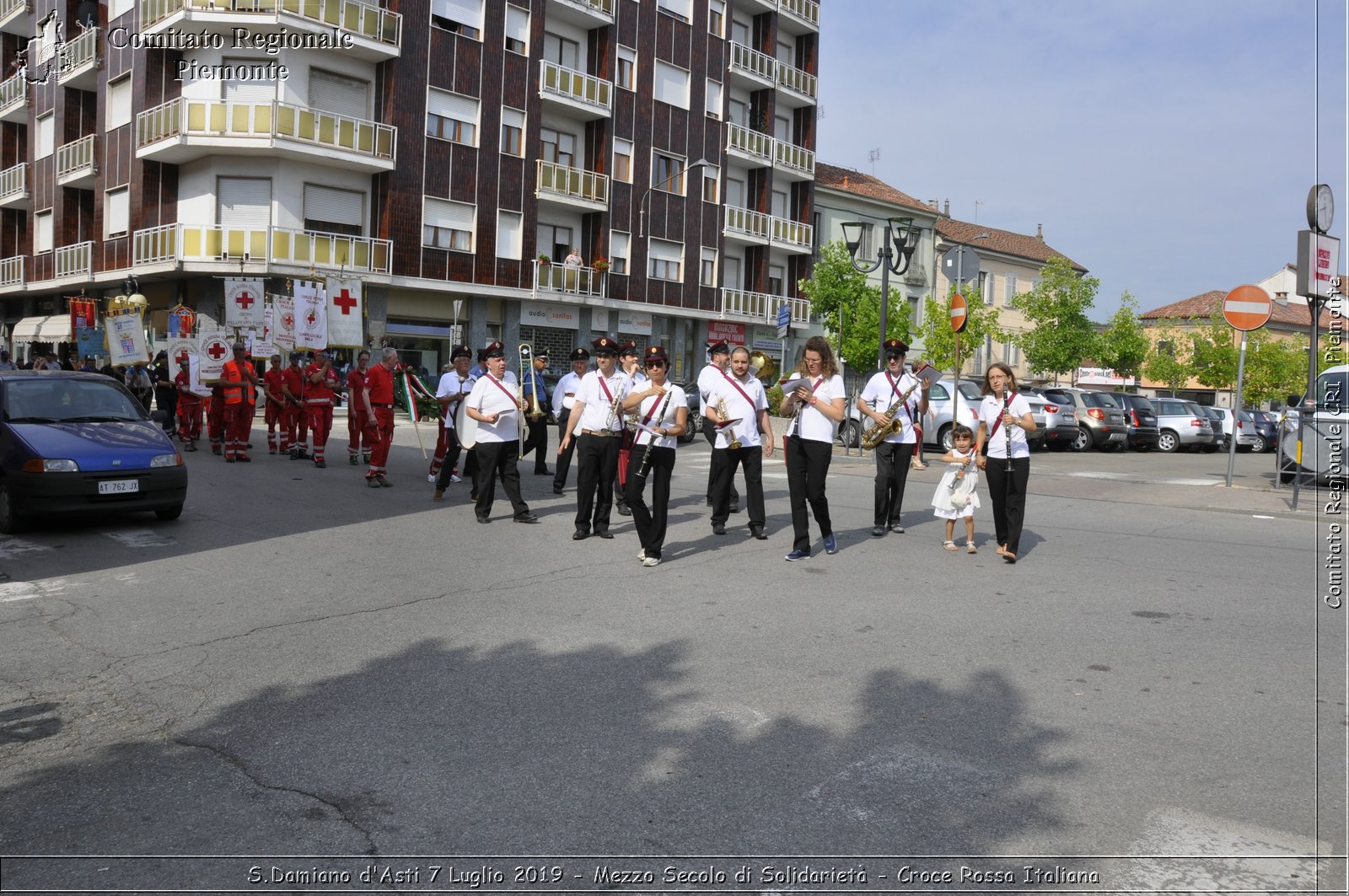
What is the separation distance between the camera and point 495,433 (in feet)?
A: 36.9

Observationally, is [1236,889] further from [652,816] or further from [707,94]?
[707,94]

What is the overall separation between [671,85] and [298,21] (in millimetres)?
15001

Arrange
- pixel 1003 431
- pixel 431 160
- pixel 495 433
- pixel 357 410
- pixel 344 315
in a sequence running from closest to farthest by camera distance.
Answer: pixel 1003 431 → pixel 495 433 → pixel 357 410 → pixel 344 315 → pixel 431 160

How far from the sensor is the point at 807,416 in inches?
379

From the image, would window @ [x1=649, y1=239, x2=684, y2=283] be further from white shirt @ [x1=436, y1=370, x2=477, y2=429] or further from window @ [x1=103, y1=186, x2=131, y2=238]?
white shirt @ [x1=436, y1=370, x2=477, y2=429]

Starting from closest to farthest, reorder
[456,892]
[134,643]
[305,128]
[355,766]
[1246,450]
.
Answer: [456,892], [355,766], [134,643], [305,128], [1246,450]

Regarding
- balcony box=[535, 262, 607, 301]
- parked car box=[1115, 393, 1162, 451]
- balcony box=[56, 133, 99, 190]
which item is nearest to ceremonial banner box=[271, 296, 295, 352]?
balcony box=[535, 262, 607, 301]

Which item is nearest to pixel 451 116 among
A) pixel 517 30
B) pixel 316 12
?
pixel 517 30

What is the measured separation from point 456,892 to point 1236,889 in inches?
96.6

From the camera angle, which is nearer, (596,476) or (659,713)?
(659,713)

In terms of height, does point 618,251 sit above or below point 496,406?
above

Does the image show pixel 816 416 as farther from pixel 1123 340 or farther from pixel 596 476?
pixel 1123 340

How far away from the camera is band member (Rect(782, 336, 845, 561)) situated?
9.46 metres

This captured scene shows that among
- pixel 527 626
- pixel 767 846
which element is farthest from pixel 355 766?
pixel 527 626
